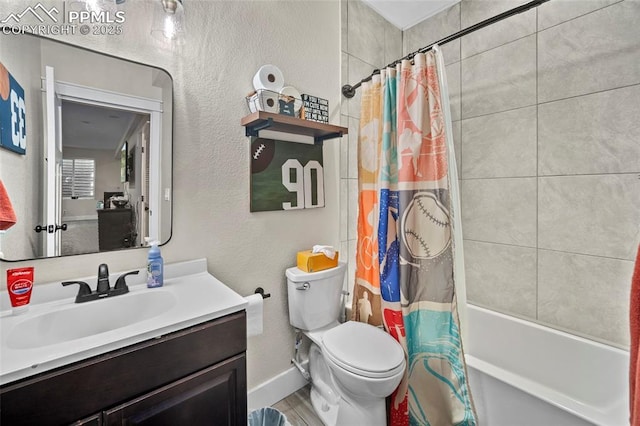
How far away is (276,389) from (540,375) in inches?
59.4

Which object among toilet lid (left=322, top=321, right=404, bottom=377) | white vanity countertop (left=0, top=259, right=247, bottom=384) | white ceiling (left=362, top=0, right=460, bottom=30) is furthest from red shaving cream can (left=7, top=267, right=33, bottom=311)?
white ceiling (left=362, top=0, right=460, bottom=30)

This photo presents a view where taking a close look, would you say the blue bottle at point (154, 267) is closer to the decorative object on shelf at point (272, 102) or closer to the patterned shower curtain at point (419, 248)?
the decorative object on shelf at point (272, 102)

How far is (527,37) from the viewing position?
1.68 meters

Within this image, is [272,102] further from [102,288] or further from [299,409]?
[299,409]

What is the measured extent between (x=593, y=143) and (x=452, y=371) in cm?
141

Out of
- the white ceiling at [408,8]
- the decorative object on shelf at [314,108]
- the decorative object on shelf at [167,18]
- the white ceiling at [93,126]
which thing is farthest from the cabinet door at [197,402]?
the white ceiling at [408,8]

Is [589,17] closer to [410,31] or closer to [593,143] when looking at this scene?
[593,143]

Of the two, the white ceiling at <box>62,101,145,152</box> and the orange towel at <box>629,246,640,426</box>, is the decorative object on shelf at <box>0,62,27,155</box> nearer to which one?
the white ceiling at <box>62,101,145,152</box>

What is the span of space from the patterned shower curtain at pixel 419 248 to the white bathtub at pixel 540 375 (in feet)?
0.42

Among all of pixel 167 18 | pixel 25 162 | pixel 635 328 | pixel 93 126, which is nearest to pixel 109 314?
pixel 25 162

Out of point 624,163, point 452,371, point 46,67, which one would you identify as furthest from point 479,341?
point 46,67

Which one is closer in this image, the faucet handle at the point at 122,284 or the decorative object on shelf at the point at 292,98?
the faucet handle at the point at 122,284

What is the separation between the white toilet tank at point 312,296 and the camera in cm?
158

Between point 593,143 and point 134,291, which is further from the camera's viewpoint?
point 593,143
